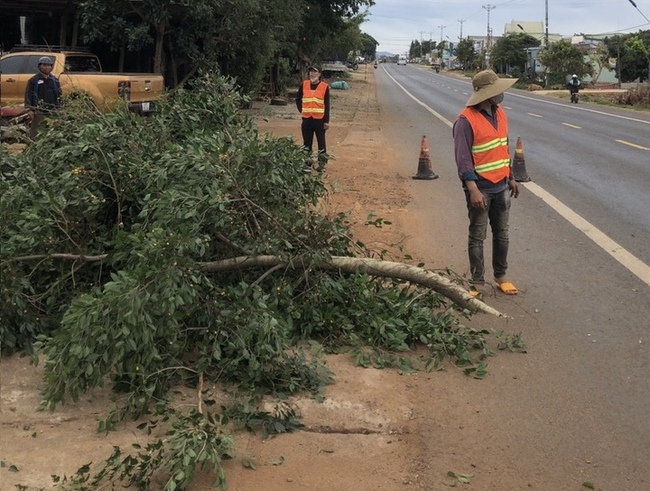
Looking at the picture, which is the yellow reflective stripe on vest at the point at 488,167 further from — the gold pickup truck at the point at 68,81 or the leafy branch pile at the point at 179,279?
the gold pickup truck at the point at 68,81

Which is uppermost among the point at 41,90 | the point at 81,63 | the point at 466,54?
the point at 466,54

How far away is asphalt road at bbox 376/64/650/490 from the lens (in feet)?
11.8

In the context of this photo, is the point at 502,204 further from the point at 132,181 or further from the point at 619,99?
the point at 619,99

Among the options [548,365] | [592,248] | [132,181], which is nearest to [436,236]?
[592,248]

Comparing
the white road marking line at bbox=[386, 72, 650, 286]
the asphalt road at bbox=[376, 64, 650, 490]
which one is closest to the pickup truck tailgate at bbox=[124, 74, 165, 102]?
the asphalt road at bbox=[376, 64, 650, 490]

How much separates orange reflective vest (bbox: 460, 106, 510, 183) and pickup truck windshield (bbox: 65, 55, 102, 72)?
1143 cm

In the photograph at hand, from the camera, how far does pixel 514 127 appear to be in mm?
22672

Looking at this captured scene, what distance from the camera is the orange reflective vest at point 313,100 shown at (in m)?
11.3

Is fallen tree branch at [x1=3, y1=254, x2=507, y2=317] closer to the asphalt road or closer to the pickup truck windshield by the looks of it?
the asphalt road

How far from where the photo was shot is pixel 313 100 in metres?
11.4

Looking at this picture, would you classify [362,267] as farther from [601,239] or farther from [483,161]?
[601,239]

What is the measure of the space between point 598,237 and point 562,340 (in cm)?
333

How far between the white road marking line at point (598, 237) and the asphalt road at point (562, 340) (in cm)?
1

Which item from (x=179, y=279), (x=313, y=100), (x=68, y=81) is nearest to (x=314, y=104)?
(x=313, y=100)
